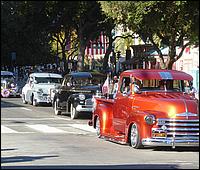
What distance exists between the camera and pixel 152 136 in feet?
36.1

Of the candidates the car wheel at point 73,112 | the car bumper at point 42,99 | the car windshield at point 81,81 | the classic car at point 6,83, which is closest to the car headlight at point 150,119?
the classic car at point 6,83

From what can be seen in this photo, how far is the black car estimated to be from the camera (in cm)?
1956

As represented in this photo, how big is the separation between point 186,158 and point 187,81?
3030 millimetres

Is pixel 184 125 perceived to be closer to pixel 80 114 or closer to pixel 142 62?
pixel 80 114

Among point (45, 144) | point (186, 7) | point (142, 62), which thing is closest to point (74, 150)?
point (45, 144)

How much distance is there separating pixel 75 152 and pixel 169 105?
2284 millimetres

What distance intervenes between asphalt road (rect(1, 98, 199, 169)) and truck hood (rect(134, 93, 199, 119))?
2.87 feet

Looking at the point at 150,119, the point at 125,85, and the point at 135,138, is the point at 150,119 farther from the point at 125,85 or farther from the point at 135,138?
the point at 125,85

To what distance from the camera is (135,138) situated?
11.5 metres

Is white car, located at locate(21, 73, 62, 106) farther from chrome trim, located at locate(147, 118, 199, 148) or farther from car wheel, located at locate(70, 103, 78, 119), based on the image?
chrome trim, located at locate(147, 118, 199, 148)

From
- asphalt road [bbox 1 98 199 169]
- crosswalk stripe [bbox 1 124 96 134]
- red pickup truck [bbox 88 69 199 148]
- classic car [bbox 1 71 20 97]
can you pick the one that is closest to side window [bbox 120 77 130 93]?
red pickup truck [bbox 88 69 199 148]

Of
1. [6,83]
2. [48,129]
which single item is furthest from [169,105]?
[48,129]

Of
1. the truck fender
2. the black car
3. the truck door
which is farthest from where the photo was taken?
the black car

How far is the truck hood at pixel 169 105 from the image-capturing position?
10945 mm
